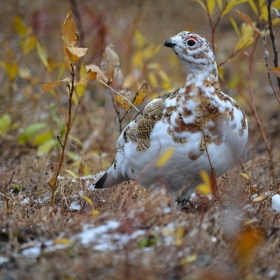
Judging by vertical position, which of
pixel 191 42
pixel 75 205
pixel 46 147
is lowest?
pixel 46 147

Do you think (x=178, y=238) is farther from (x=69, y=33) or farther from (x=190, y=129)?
(x=69, y=33)

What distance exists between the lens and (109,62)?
3105 millimetres

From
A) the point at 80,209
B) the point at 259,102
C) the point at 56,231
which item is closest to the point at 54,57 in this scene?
the point at 259,102

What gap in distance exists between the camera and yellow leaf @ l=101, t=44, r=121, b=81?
310cm

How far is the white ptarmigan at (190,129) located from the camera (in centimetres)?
244

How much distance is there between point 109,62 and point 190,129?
869mm

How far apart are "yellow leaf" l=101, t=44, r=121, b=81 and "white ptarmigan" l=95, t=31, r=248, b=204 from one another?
0.53 m

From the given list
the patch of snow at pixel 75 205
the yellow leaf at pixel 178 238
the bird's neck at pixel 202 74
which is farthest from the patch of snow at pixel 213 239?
the patch of snow at pixel 75 205

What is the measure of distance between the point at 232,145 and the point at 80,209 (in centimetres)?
83

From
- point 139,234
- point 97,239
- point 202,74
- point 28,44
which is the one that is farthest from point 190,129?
point 28,44

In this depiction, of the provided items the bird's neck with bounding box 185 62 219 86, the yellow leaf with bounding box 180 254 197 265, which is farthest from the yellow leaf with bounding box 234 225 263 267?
the bird's neck with bounding box 185 62 219 86

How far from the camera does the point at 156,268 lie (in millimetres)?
1753

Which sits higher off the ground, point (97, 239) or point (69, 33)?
point (69, 33)

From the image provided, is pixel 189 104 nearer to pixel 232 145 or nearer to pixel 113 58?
pixel 232 145
